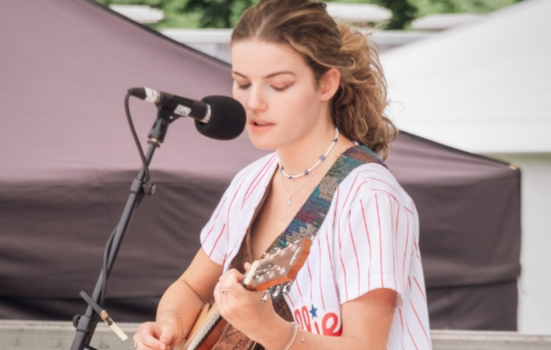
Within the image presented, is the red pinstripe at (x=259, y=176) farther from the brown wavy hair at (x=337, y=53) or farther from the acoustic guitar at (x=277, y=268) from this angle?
the acoustic guitar at (x=277, y=268)

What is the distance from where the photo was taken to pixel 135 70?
301cm

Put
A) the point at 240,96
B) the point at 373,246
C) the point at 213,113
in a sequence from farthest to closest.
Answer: the point at 240,96, the point at 213,113, the point at 373,246

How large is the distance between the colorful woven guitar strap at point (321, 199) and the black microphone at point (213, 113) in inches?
10.3

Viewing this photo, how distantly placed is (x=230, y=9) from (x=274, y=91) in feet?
27.8

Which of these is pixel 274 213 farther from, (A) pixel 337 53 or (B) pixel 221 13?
(B) pixel 221 13

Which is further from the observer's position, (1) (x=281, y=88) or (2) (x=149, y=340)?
(2) (x=149, y=340)

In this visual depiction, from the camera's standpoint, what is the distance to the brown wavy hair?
172 cm

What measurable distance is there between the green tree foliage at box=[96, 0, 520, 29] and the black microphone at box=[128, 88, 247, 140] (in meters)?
7.82

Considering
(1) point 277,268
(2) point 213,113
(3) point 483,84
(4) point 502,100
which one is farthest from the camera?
(3) point 483,84

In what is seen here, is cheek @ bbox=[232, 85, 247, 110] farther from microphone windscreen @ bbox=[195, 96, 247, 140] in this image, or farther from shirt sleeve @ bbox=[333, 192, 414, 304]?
shirt sleeve @ bbox=[333, 192, 414, 304]

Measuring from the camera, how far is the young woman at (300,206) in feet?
4.98

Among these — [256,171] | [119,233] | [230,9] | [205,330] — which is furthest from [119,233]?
[230,9]

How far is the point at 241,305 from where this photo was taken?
1.31m

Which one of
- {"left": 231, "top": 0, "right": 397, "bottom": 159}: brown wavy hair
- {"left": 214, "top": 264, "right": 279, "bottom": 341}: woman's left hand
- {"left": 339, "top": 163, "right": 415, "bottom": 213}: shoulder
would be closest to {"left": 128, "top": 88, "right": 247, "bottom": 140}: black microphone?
{"left": 231, "top": 0, "right": 397, "bottom": 159}: brown wavy hair
